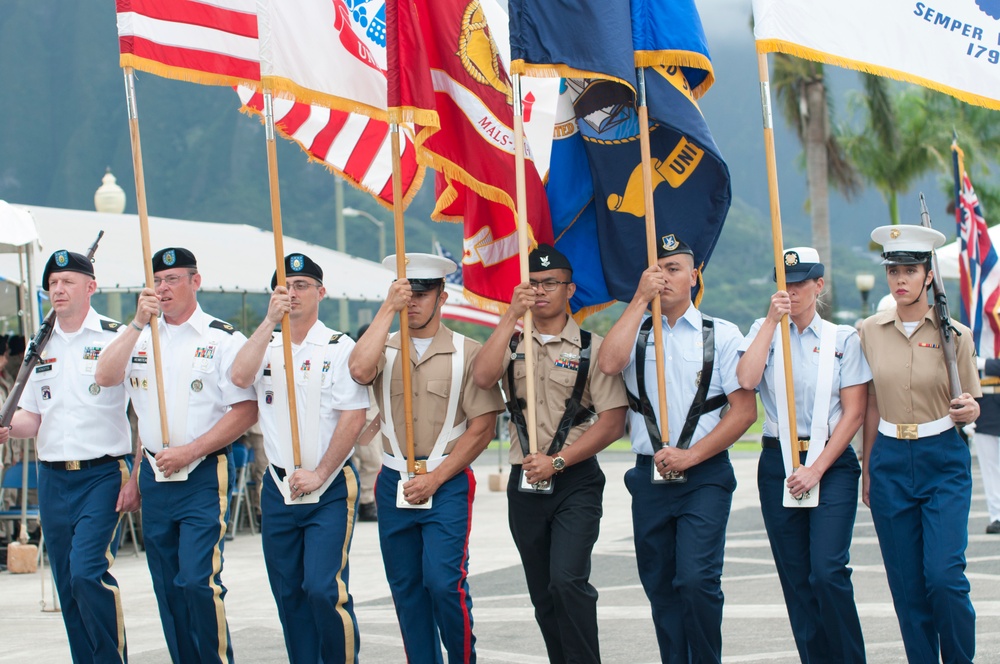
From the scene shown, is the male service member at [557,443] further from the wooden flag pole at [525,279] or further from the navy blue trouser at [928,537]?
the navy blue trouser at [928,537]

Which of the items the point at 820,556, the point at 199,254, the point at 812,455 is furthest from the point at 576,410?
the point at 199,254

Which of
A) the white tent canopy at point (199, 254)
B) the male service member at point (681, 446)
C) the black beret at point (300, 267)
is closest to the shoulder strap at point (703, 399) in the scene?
the male service member at point (681, 446)

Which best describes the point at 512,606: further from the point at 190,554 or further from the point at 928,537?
the point at 928,537

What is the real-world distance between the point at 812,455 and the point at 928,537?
0.65 metres

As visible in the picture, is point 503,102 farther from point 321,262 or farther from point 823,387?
point 321,262

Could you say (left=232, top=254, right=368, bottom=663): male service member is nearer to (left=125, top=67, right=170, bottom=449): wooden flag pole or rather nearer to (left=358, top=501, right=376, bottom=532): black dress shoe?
(left=125, top=67, right=170, bottom=449): wooden flag pole

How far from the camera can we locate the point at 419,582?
684 centimetres

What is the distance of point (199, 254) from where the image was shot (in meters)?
16.9

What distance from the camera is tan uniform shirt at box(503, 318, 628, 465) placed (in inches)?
268

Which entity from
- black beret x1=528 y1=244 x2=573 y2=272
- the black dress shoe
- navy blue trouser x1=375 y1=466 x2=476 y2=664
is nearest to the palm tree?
the black dress shoe

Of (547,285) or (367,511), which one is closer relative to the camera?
(547,285)

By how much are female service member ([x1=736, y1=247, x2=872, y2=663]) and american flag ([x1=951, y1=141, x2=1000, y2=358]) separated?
24.1 ft

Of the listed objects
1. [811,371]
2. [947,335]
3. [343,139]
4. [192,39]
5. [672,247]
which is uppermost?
[192,39]

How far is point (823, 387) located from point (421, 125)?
251cm
